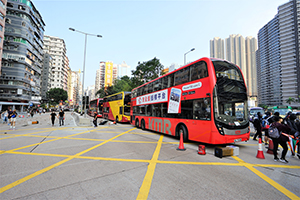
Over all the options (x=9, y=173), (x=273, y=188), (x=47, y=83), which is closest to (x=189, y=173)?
(x=273, y=188)

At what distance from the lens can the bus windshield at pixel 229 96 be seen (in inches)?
254

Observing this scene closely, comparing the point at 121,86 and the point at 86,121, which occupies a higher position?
the point at 121,86

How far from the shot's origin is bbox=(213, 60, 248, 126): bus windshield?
254 inches

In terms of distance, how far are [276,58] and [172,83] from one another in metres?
132

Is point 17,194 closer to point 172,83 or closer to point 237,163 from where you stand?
point 237,163

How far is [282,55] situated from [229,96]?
12335cm

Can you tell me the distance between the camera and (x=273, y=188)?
132 inches

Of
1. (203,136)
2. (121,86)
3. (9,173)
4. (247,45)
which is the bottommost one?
(9,173)

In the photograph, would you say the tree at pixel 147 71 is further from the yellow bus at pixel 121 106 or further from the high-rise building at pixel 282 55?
the high-rise building at pixel 282 55

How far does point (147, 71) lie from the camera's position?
32.2 m

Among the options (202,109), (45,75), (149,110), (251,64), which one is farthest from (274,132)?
(251,64)

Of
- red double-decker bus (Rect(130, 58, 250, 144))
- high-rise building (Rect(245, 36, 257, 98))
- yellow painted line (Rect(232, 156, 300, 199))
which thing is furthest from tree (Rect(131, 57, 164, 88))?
high-rise building (Rect(245, 36, 257, 98))

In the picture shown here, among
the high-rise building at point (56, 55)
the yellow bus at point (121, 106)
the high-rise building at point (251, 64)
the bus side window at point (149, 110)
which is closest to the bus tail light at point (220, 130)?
the bus side window at point (149, 110)

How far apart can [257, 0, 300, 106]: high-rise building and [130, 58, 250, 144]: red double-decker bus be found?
113485 mm
